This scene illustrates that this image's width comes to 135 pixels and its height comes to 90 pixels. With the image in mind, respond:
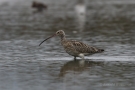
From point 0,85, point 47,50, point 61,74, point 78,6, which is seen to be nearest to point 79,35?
point 47,50

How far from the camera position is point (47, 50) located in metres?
18.5

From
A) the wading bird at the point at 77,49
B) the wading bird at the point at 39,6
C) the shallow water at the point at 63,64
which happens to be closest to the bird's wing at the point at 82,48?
the wading bird at the point at 77,49

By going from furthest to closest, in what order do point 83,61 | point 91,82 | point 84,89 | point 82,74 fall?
point 83,61 < point 82,74 < point 91,82 < point 84,89

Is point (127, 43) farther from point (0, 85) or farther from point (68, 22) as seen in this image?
point (68, 22)

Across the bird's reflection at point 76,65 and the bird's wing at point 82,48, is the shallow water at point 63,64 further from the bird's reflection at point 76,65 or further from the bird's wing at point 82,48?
the bird's wing at point 82,48

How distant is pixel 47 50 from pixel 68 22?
14796 millimetres

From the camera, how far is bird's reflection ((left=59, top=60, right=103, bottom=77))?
46.1 feet

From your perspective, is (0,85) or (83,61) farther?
(83,61)

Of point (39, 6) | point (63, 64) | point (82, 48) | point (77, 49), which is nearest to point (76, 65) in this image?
point (63, 64)

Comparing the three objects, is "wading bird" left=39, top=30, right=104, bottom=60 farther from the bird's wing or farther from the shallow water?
the shallow water

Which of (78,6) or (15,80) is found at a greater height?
(15,80)

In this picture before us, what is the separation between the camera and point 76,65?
49.1ft

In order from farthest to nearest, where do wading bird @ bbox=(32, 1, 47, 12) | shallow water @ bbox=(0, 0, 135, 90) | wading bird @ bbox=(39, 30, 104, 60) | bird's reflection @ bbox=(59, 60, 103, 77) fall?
wading bird @ bbox=(32, 1, 47, 12)
wading bird @ bbox=(39, 30, 104, 60)
bird's reflection @ bbox=(59, 60, 103, 77)
shallow water @ bbox=(0, 0, 135, 90)

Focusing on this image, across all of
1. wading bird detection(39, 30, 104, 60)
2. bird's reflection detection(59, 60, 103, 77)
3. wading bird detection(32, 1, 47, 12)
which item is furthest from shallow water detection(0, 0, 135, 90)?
wading bird detection(32, 1, 47, 12)
